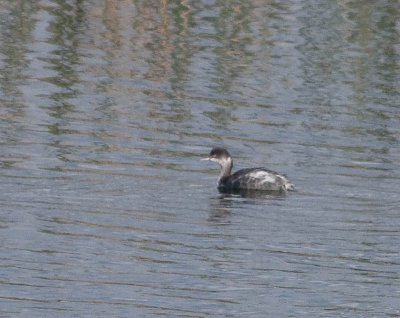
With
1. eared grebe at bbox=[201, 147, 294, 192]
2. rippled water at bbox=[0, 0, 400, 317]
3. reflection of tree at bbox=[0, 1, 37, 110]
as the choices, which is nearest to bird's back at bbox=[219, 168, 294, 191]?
eared grebe at bbox=[201, 147, 294, 192]

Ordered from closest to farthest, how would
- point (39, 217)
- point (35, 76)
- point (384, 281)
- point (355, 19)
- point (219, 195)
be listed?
point (384, 281) < point (39, 217) < point (219, 195) < point (35, 76) < point (355, 19)

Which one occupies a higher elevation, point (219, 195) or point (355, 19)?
point (219, 195)

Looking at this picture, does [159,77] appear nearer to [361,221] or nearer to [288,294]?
[361,221]

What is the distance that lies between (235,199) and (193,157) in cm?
132

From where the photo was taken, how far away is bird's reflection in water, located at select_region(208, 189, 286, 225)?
619 inches

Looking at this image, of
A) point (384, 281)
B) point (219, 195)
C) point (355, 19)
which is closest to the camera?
point (384, 281)

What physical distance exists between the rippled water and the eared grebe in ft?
0.54

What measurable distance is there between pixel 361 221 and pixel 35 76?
812 centimetres

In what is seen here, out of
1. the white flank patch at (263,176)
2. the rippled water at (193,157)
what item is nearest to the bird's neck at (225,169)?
the rippled water at (193,157)

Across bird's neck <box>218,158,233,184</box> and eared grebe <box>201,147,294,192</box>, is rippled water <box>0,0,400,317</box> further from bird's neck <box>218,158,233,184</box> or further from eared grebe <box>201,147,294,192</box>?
bird's neck <box>218,158,233,184</box>

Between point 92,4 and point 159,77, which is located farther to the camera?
point 92,4

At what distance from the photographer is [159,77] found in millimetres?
23094

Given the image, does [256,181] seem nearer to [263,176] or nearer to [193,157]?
[263,176]

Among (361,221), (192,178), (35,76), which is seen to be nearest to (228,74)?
(35,76)
